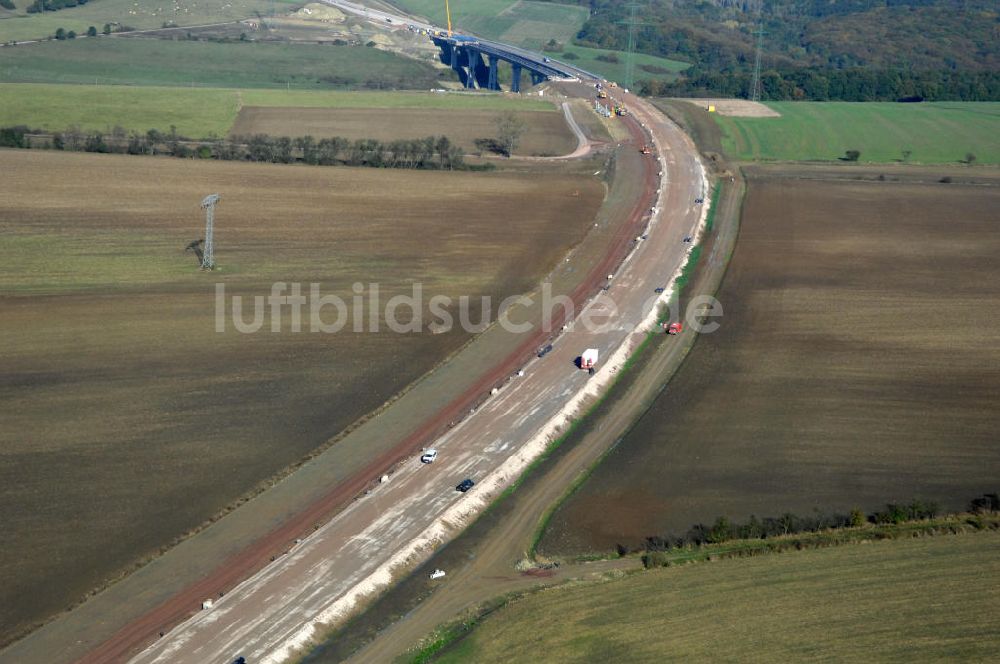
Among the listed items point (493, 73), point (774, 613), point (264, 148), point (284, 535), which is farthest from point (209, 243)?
point (493, 73)


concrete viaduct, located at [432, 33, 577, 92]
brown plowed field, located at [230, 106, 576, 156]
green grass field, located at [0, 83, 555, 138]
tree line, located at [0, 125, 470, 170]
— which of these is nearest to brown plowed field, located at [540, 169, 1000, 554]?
tree line, located at [0, 125, 470, 170]

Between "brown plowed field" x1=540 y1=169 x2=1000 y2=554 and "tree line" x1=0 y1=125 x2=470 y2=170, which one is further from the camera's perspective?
"tree line" x1=0 y1=125 x2=470 y2=170

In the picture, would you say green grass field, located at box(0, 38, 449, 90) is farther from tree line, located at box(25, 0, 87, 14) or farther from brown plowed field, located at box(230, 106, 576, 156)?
tree line, located at box(25, 0, 87, 14)

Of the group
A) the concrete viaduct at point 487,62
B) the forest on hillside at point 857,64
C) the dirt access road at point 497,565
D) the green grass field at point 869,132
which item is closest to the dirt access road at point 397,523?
the dirt access road at point 497,565

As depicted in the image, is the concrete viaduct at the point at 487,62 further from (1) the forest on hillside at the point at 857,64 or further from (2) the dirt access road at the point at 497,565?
(2) the dirt access road at the point at 497,565

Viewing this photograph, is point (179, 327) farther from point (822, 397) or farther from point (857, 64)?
point (857, 64)

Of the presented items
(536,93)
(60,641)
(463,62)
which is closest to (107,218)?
(60,641)
